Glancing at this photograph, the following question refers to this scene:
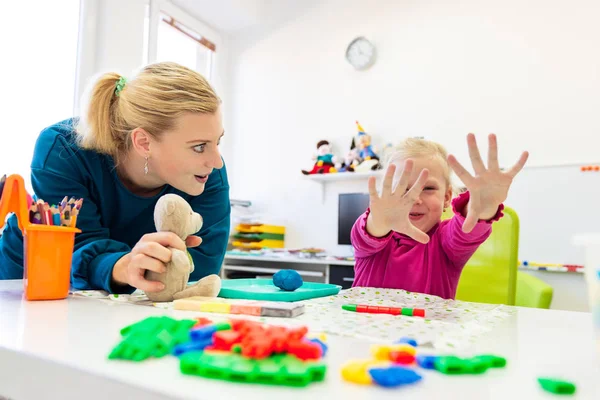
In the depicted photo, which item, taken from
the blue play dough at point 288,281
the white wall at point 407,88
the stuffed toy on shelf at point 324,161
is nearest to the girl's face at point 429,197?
the blue play dough at point 288,281

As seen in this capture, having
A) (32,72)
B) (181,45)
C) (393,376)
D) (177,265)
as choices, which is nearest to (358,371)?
(393,376)

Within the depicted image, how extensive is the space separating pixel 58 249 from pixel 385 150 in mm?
2512

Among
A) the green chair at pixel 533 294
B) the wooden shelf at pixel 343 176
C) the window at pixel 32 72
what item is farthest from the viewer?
the wooden shelf at pixel 343 176

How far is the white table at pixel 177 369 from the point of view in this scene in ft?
1.03

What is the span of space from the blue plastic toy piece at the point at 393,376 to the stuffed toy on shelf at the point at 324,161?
2860mm

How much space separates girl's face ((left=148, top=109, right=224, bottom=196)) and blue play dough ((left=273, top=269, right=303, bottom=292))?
28cm

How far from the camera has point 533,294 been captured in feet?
5.28

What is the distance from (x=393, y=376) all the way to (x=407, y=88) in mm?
2960

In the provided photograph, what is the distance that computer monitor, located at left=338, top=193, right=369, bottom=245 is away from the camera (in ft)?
9.97

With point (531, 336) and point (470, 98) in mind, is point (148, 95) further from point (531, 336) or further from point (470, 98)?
point (470, 98)

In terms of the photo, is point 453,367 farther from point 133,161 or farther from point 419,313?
point 133,161

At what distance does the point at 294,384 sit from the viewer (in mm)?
319

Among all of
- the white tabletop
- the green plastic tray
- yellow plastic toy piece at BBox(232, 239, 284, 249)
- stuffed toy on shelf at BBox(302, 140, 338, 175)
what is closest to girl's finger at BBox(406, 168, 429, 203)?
the green plastic tray

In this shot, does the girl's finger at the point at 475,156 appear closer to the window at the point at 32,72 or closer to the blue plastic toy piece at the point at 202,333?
the blue plastic toy piece at the point at 202,333
